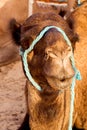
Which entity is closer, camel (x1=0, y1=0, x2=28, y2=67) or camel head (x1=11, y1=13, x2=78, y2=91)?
camel head (x1=11, y1=13, x2=78, y2=91)

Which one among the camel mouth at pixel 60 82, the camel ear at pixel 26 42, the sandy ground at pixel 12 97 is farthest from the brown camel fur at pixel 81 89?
the sandy ground at pixel 12 97

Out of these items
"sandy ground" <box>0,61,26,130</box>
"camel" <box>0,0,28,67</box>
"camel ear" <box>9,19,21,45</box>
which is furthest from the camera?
"camel" <box>0,0,28,67</box>

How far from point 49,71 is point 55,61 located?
0.23 ft

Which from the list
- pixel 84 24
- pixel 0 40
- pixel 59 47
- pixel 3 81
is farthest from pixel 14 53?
pixel 59 47

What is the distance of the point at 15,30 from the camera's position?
2.52m

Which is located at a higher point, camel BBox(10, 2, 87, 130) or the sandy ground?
camel BBox(10, 2, 87, 130)

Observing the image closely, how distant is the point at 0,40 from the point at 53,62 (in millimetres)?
3857

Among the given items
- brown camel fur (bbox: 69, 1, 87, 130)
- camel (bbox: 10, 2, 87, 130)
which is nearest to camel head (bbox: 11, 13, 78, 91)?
camel (bbox: 10, 2, 87, 130)

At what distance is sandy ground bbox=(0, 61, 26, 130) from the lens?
4.18 metres

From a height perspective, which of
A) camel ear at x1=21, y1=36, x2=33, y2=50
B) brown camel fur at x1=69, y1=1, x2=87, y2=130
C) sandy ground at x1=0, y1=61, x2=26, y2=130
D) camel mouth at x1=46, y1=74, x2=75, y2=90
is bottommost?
sandy ground at x1=0, y1=61, x2=26, y2=130

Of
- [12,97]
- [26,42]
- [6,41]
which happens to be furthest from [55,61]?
[6,41]

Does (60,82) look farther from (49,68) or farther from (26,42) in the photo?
(26,42)

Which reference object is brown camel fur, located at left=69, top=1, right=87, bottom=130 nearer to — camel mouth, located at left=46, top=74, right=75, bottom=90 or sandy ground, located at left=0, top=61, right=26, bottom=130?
camel mouth, located at left=46, top=74, right=75, bottom=90

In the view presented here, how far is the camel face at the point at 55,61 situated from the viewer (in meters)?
2.05
